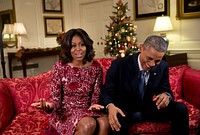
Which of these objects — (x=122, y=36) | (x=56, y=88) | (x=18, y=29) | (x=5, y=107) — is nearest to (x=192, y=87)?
(x=56, y=88)

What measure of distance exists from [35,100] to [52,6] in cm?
405

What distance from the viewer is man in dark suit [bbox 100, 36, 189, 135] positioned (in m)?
1.68

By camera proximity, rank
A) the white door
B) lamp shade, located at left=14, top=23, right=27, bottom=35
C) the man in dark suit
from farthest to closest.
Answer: the white door < lamp shade, located at left=14, top=23, right=27, bottom=35 < the man in dark suit

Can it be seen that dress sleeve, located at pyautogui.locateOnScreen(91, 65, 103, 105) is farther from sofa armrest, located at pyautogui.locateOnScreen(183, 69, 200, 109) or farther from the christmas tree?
the christmas tree

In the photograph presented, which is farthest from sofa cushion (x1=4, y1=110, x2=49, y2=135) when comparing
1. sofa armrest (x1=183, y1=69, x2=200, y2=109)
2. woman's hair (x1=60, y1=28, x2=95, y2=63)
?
sofa armrest (x1=183, y1=69, x2=200, y2=109)

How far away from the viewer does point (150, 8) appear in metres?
4.48

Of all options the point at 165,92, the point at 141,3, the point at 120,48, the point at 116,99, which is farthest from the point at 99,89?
the point at 141,3

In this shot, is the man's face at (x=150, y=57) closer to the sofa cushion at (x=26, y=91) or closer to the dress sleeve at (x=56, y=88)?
the dress sleeve at (x=56, y=88)

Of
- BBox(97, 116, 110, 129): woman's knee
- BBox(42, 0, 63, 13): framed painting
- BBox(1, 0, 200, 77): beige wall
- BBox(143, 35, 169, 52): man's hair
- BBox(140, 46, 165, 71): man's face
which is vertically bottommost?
BBox(97, 116, 110, 129): woman's knee

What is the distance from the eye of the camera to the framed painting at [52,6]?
18.6ft

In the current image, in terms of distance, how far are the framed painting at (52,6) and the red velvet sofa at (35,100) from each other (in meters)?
3.72

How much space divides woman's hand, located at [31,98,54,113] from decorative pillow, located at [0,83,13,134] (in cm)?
42

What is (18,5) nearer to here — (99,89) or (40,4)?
(40,4)

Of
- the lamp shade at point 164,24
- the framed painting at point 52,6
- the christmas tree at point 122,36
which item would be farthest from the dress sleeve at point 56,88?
the framed painting at point 52,6
